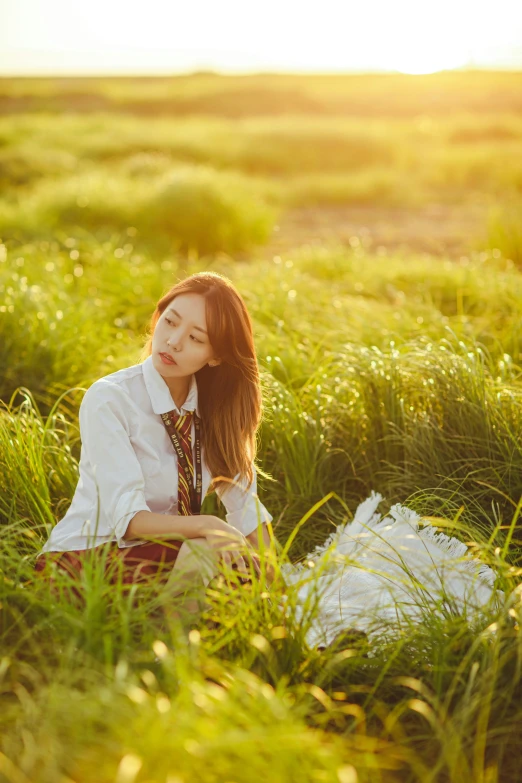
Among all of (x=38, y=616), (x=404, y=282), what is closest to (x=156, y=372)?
(x=38, y=616)

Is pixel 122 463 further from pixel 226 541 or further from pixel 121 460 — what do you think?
pixel 226 541

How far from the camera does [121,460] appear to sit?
2.18m

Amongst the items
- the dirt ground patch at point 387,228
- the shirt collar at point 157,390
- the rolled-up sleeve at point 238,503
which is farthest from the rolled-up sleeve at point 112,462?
the dirt ground patch at point 387,228

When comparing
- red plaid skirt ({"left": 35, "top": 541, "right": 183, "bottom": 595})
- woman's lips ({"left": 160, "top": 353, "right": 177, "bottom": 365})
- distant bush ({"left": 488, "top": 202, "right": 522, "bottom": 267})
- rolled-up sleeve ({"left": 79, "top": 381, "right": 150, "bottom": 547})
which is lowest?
red plaid skirt ({"left": 35, "top": 541, "right": 183, "bottom": 595})

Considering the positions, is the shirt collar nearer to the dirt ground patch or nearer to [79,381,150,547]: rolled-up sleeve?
[79,381,150,547]: rolled-up sleeve

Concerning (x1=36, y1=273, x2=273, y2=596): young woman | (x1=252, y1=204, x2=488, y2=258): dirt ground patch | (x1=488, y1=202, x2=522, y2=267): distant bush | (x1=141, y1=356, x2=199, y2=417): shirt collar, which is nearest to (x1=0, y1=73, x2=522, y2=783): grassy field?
(x1=488, y1=202, x2=522, y2=267): distant bush

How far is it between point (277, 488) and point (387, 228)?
23.7 feet

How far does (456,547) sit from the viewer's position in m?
2.58

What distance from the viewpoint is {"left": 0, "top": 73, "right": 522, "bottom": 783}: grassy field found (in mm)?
1496

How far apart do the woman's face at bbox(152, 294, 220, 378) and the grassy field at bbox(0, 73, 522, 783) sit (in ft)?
1.95

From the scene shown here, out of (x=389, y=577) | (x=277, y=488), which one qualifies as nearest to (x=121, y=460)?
(x=389, y=577)

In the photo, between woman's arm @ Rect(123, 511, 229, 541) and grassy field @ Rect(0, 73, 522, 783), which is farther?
woman's arm @ Rect(123, 511, 229, 541)

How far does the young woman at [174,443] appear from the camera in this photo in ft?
7.05

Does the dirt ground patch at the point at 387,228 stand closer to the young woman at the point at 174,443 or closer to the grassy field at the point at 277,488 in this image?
the grassy field at the point at 277,488
